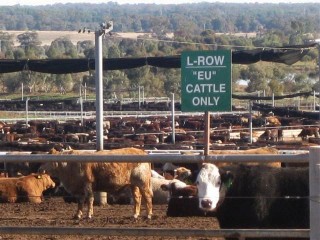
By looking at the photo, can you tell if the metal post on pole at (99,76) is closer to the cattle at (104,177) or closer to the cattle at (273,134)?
the cattle at (104,177)

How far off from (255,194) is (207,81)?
1442mm

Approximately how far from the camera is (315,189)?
484 cm

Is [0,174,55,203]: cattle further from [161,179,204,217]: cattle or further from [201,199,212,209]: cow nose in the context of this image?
[201,199,212,209]: cow nose

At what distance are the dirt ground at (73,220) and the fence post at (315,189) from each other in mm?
5367

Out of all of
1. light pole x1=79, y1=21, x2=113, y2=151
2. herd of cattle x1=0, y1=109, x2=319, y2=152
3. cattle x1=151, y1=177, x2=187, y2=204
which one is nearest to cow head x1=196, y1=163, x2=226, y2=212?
cattle x1=151, y1=177, x2=187, y2=204

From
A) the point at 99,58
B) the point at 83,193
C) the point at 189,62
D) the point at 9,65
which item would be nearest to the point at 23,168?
the point at 9,65

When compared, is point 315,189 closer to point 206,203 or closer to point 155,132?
point 206,203

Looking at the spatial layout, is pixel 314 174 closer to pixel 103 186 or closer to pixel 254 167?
pixel 254 167

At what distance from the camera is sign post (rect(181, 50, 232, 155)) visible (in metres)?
8.76

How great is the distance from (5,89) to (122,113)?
29655mm

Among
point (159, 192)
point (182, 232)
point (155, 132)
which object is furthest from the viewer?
point (155, 132)

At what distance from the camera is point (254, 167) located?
802cm

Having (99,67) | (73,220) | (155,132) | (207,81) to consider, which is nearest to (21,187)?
(99,67)

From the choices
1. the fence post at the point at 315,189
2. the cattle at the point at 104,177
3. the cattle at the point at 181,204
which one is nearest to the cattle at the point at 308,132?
the cattle at the point at 104,177
